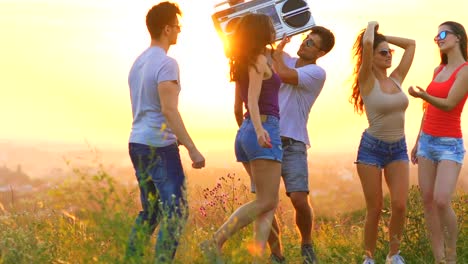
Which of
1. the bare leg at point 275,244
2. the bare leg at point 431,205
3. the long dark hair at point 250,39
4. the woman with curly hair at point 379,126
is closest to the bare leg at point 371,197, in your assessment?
the woman with curly hair at point 379,126

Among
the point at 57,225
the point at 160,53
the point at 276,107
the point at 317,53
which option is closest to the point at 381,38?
the point at 317,53

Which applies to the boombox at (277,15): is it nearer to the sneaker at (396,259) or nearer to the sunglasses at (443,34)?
the sunglasses at (443,34)

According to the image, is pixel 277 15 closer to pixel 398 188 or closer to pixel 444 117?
pixel 444 117

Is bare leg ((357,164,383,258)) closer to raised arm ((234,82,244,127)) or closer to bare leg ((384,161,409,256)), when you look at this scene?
bare leg ((384,161,409,256))

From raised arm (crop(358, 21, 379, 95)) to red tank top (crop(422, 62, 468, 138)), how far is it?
0.61 meters

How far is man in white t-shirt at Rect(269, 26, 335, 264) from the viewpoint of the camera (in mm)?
6805

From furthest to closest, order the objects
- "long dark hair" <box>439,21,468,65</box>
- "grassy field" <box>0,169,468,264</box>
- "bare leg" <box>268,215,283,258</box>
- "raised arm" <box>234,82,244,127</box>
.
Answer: "long dark hair" <box>439,21,468,65</box> < "bare leg" <box>268,215,283,258</box> < "raised arm" <box>234,82,244,127</box> < "grassy field" <box>0,169,468,264</box>

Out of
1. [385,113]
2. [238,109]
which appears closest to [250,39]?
[238,109]

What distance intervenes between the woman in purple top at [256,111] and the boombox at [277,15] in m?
0.83

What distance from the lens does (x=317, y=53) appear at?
7.09 metres

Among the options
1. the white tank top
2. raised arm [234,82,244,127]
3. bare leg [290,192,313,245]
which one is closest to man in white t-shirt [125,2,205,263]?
raised arm [234,82,244,127]

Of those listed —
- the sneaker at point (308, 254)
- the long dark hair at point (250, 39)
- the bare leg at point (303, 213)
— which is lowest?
the sneaker at point (308, 254)

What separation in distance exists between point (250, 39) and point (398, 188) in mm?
1975

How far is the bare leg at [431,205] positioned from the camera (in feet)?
23.4
